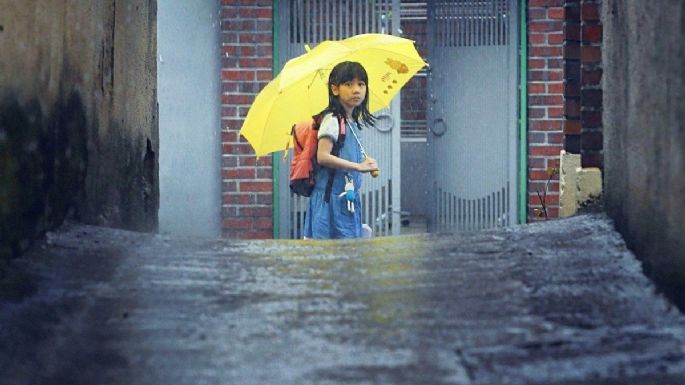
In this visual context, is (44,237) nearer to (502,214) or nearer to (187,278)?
(187,278)

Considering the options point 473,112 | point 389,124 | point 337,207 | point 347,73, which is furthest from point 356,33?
point 337,207

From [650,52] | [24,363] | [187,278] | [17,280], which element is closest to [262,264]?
[187,278]

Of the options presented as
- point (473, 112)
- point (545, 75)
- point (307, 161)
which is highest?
point (545, 75)

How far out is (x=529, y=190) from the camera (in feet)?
28.6

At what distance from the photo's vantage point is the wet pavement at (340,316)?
2574 millimetres

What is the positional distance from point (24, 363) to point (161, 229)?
619 centimetres

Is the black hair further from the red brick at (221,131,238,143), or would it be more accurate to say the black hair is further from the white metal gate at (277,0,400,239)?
the red brick at (221,131,238,143)

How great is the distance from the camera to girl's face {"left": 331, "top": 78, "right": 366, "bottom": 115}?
5668 millimetres

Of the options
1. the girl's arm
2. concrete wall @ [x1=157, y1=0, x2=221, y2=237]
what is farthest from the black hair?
concrete wall @ [x1=157, y1=0, x2=221, y2=237]

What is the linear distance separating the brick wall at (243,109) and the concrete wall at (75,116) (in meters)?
3.26

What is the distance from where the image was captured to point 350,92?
5.67m

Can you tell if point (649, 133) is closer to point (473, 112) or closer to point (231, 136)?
point (473, 112)

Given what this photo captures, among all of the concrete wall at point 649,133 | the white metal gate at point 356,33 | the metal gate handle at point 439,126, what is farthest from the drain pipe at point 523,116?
the concrete wall at point 649,133

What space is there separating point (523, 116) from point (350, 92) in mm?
3330
